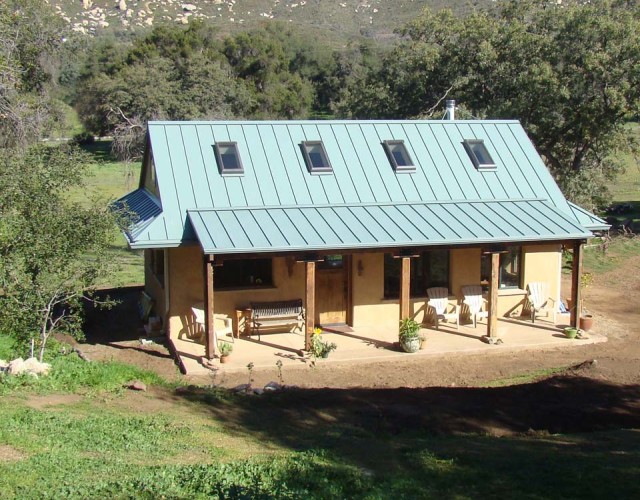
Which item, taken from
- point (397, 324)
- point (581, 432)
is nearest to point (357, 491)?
point (581, 432)

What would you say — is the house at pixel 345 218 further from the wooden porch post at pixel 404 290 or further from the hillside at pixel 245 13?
the hillside at pixel 245 13

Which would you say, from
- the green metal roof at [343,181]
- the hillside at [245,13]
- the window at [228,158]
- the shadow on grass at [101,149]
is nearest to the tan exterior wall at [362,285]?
the green metal roof at [343,181]

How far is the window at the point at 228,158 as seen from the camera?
1727 centimetres

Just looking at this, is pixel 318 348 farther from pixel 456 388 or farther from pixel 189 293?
pixel 189 293

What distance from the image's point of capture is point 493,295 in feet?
54.3

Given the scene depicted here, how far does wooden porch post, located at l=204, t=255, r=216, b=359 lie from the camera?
14.9 meters

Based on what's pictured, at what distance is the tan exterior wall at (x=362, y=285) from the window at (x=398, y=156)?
7.33 feet

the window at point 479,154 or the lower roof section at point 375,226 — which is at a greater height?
the window at point 479,154

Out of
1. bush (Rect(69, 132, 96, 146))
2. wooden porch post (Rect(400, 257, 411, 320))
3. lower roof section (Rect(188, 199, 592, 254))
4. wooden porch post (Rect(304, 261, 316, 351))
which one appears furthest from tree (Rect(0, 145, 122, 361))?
bush (Rect(69, 132, 96, 146))

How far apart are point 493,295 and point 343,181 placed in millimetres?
4250

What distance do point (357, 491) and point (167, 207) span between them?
31.9 feet

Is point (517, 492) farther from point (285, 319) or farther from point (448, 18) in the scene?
point (448, 18)

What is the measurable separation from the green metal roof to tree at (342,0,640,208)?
10027 millimetres

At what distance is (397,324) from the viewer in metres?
17.9
